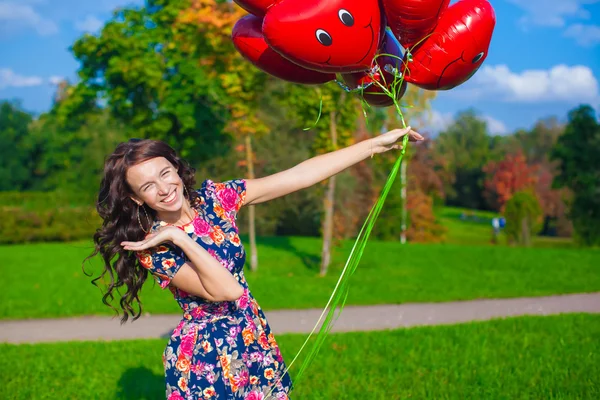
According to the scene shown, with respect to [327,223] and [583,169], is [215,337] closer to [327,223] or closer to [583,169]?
[327,223]

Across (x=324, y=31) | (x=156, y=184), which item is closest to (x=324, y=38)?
(x=324, y=31)

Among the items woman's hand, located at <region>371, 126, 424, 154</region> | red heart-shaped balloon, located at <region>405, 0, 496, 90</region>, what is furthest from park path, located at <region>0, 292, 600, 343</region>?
red heart-shaped balloon, located at <region>405, 0, 496, 90</region>

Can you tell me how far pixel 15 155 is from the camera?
35.4 m

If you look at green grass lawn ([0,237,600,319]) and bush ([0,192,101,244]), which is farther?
bush ([0,192,101,244])

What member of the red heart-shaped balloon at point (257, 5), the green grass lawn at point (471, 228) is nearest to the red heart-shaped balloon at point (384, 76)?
the red heart-shaped balloon at point (257, 5)

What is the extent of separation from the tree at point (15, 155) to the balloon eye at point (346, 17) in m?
35.4

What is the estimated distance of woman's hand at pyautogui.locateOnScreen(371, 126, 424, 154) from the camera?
2.97 metres

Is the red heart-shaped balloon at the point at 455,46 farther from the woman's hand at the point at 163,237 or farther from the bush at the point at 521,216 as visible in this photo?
the bush at the point at 521,216

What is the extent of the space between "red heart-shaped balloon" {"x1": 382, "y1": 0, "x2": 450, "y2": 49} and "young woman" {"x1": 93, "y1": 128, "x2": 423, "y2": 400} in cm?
50

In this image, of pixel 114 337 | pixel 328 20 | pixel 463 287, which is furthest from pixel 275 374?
pixel 463 287

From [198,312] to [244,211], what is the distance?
1806 centimetres

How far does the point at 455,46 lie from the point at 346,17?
1.90 feet

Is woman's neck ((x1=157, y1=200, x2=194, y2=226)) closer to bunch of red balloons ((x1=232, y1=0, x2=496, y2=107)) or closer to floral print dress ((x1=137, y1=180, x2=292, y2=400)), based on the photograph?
floral print dress ((x1=137, y1=180, x2=292, y2=400))

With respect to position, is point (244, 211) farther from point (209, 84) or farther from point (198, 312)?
point (198, 312)
